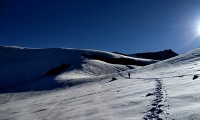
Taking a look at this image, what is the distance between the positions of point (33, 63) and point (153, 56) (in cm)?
6902

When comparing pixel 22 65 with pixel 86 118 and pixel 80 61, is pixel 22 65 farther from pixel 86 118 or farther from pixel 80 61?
pixel 86 118

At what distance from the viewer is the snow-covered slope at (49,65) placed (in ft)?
208

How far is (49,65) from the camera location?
7419cm

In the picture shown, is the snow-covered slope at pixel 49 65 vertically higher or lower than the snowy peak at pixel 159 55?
lower

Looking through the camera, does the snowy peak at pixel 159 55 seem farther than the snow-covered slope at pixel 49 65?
Yes

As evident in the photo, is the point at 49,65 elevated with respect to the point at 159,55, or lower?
lower

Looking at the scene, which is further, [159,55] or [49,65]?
[159,55]

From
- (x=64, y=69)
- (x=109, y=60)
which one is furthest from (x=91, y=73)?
(x=109, y=60)

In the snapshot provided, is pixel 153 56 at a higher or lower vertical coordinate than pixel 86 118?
higher

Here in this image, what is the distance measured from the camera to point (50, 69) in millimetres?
70375

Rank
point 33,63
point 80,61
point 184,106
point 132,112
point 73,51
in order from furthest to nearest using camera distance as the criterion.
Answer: point 73,51 < point 33,63 < point 80,61 < point 132,112 < point 184,106

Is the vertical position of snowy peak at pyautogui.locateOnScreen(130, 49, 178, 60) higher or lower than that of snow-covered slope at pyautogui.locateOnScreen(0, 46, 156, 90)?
higher

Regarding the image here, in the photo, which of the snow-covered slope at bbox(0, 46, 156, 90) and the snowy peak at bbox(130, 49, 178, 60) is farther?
the snowy peak at bbox(130, 49, 178, 60)

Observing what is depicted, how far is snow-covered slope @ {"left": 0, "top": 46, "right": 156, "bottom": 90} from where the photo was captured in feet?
208
